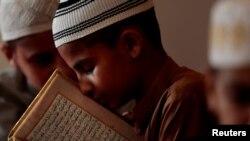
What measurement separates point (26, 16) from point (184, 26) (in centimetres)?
47

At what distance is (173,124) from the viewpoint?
71cm

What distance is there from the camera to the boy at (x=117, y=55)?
2.65 ft

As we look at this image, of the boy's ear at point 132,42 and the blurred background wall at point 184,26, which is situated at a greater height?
the boy's ear at point 132,42

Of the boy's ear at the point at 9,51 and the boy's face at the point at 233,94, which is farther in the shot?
the boy's ear at the point at 9,51

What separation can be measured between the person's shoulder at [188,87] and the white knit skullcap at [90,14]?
163 millimetres

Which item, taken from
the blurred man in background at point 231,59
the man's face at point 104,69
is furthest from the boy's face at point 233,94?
the man's face at point 104,69

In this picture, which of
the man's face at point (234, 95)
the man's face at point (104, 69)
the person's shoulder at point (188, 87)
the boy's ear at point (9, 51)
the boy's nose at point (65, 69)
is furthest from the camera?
the boy's ear at point (9, 51)

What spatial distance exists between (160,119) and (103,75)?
13 centimetres

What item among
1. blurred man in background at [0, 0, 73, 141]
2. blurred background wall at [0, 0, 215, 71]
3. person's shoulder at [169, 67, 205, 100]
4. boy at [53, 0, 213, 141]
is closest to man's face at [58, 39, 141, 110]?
boy at [53, 0, 213, 141]

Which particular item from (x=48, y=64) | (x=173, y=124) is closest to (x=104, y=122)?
(x=173, y=124)

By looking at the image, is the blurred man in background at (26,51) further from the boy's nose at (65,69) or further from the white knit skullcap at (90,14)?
the white knit skullcap at (90,14)

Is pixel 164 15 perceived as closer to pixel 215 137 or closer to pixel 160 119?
pixel 160 119

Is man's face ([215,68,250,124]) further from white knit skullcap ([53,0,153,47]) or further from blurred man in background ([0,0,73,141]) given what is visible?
blurred man in background ([0,0,73,141])

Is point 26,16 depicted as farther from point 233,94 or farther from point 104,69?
point 233,94
